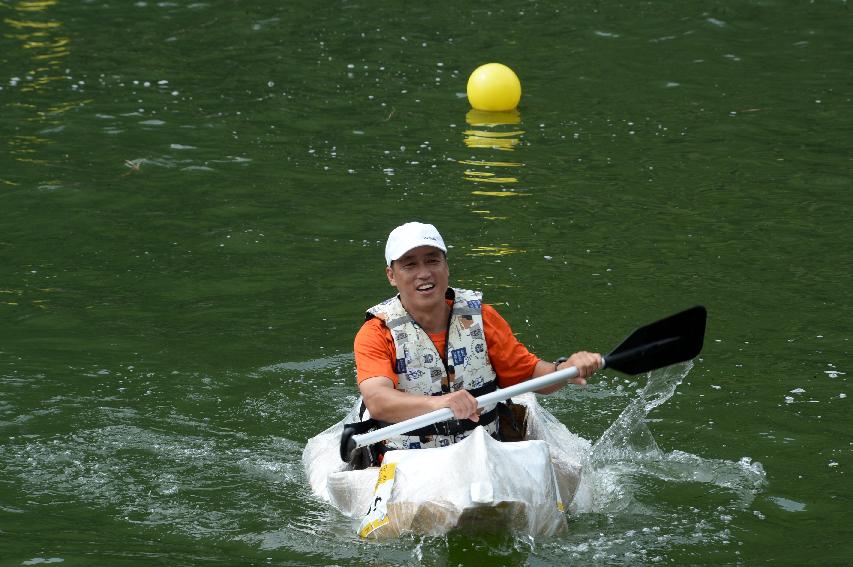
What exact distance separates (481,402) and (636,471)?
50.7 inches

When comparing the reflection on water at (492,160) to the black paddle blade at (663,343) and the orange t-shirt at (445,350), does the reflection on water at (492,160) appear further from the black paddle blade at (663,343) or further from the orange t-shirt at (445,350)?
the black paddle blade at (663,343)

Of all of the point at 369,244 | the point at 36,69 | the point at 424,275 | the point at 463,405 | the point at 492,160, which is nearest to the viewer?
the point at 463,405

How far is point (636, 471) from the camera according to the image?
229 inches

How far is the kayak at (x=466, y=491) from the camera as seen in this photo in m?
4.59

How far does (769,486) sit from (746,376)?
121cm

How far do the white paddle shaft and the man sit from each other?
9 cm

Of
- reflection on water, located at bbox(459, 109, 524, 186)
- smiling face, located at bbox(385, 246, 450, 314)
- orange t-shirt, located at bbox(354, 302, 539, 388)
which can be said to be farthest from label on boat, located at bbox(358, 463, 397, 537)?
reflection on water, located at bbox(459, 109, 524, 186)

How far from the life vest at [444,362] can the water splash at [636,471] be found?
60cm

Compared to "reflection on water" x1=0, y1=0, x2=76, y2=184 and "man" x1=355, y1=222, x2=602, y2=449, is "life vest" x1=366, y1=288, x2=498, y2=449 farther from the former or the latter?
"reflection on water" x1=0, y1=0, x2=76, y2=184

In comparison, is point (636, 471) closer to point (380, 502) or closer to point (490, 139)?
point (380, 502)

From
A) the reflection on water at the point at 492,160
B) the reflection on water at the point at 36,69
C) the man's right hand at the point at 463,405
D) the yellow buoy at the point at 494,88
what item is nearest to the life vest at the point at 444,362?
the man's right hand at the point at 463,405

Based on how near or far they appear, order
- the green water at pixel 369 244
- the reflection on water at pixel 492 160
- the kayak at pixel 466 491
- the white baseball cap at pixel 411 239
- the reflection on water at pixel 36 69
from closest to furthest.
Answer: the kayak at pixel 466 491 → the white baseball cap at pixel 411 239 → the green water at pixel 369 244 → the reflection on water at pixel 492 160 → the reflection on water at pixel 36 69

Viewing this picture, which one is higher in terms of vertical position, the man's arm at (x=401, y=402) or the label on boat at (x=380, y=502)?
the man's arm at (x=401, y=402)

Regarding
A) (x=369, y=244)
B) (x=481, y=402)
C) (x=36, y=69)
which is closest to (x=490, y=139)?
(x=369, y=244)
